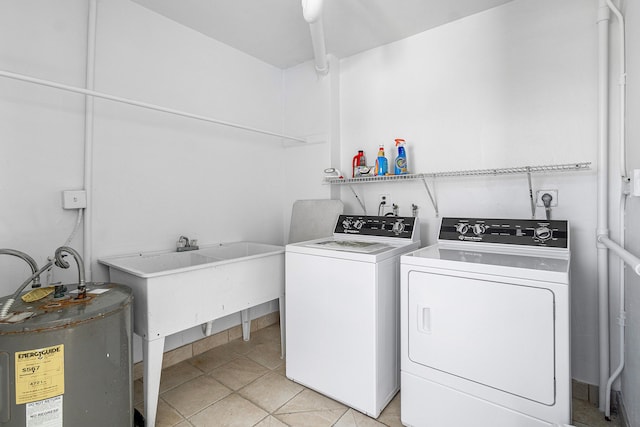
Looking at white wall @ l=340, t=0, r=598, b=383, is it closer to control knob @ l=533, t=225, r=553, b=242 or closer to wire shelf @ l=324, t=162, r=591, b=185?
wire shelf @ l=324, t=162, r=591, b=185

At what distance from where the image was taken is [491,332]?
1516 millimetres

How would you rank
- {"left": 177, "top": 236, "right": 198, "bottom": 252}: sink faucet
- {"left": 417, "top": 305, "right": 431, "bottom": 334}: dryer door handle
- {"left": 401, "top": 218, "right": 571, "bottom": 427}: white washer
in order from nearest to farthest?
1. {"left": 401, "top": 218, "right": 571, "bottom": 427}: white washer
2. {"left": 417, "top": 305, "right": 431, "bottom": 334}: dryer door handle
3. {"left": 177, "top": 236, "right": 198, "bottom": 252}: sink faucet

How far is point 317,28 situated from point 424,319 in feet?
6.88

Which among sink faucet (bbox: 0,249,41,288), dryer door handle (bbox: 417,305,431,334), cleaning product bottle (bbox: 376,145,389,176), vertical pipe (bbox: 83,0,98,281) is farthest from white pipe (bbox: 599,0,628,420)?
vertical pipe (bbox: 83,0,98,281)

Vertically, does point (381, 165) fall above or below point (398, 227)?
above

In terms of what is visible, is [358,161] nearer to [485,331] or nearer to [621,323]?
[485,331]

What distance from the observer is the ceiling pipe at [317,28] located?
1.99 metres

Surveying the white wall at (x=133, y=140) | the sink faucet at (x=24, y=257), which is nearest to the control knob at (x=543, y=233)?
the white wall at (x=133, y=140)

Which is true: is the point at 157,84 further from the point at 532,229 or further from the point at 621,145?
the point at 621,145

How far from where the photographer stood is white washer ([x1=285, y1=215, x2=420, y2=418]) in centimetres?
185

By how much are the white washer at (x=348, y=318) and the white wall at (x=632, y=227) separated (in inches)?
44.7

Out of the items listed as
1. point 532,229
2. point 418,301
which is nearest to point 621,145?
point 532,229

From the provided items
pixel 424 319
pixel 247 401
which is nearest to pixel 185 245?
pixel 247 401

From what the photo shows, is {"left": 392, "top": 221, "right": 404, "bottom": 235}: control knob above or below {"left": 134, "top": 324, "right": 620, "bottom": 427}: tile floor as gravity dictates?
above
